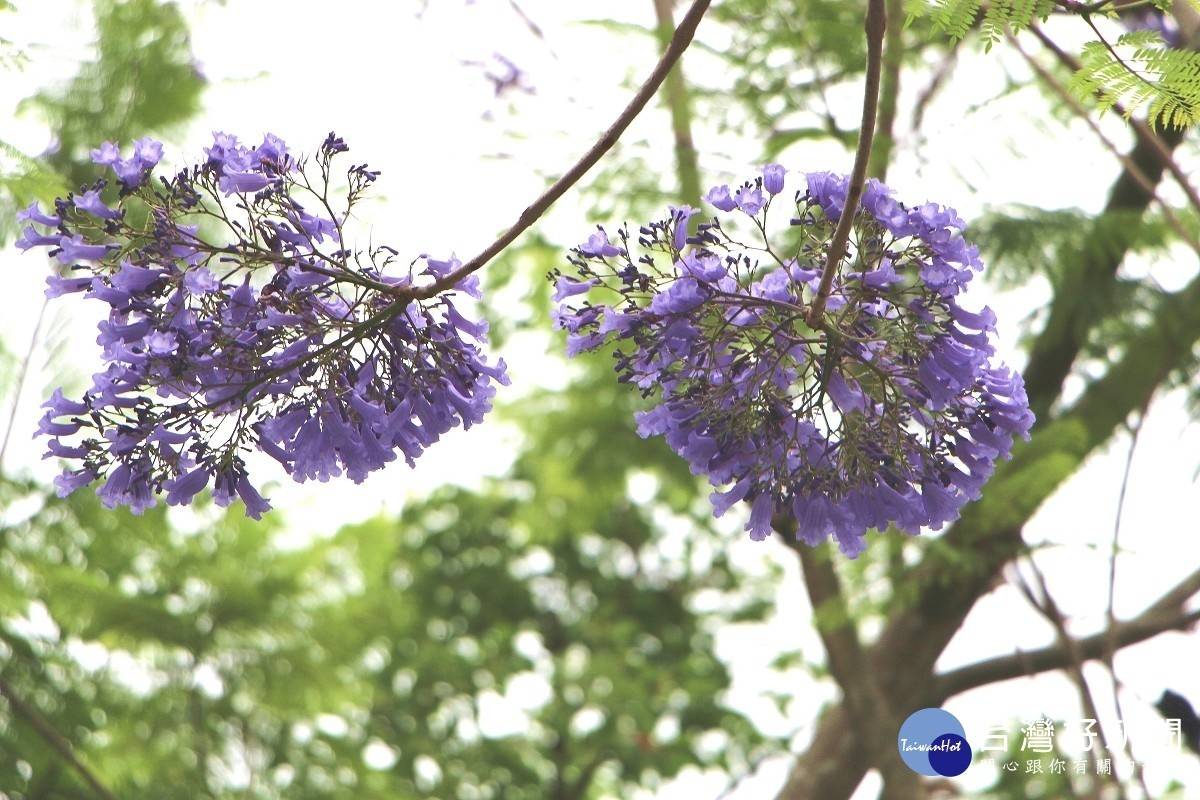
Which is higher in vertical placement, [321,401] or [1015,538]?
[1015,538]

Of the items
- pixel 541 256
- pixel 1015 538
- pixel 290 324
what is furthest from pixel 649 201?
pixel 290 324

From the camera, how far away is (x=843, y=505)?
1702mm

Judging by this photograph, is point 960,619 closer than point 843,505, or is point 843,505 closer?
point 843,505

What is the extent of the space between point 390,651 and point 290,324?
5.96 m

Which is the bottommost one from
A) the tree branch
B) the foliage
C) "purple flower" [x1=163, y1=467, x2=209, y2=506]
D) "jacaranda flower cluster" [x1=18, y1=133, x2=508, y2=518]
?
"purple flower" [x1=163, y1=467, x2=209, y2=506]

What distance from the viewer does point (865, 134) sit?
1.42 m

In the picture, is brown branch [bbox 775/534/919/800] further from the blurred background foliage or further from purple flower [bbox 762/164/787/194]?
purple flower [bbox 762/164/787/194]

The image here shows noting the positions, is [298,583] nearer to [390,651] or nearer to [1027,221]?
[390,651]

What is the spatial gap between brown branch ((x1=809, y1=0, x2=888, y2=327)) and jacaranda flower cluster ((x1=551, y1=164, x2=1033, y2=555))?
0.09 m

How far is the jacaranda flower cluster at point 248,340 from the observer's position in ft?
5.27

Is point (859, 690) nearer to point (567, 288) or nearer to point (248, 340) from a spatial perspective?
point (567, 288)

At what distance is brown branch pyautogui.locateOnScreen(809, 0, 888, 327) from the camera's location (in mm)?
1398

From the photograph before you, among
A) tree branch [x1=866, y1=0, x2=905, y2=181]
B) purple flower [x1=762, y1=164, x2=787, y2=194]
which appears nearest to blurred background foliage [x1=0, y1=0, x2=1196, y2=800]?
tree branch [x1=866, y1=0, x2=905, y2=181]

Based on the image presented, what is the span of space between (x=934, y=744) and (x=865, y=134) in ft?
9.91
